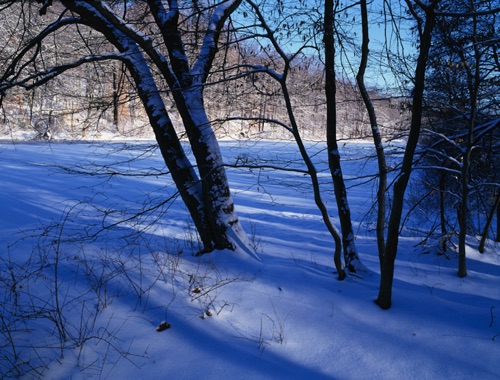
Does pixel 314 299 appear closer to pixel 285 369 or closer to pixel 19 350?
pixel 285 369

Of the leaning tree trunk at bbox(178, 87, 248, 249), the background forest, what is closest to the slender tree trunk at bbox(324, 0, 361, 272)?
the background forest

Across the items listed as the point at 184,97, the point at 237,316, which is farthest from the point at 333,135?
the point at 237,316

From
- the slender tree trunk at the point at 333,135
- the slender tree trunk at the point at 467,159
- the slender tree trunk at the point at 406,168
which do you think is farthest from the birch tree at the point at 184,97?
the slender tree trunk at the point at 467,159

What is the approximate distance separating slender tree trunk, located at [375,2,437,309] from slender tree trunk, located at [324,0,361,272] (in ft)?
3.76

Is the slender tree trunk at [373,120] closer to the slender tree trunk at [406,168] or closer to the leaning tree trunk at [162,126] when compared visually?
the slender tree trunk at [406,168]

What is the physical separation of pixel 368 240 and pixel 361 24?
4.78 m

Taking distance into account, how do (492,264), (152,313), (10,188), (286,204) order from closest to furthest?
(152,313) → (492,264) → (10,188) → (286,204)

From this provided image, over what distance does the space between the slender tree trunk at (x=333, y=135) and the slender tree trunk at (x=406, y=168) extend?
3.76 feet

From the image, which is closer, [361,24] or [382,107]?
[361,24]

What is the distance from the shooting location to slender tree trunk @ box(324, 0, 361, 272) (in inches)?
138

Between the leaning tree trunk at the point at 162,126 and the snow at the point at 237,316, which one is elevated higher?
the leaning tree trunk at the point at 162,126

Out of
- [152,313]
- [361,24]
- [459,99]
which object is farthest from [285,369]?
[459,99]

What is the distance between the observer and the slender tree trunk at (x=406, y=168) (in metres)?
2.52

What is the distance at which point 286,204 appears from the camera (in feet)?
33.4
